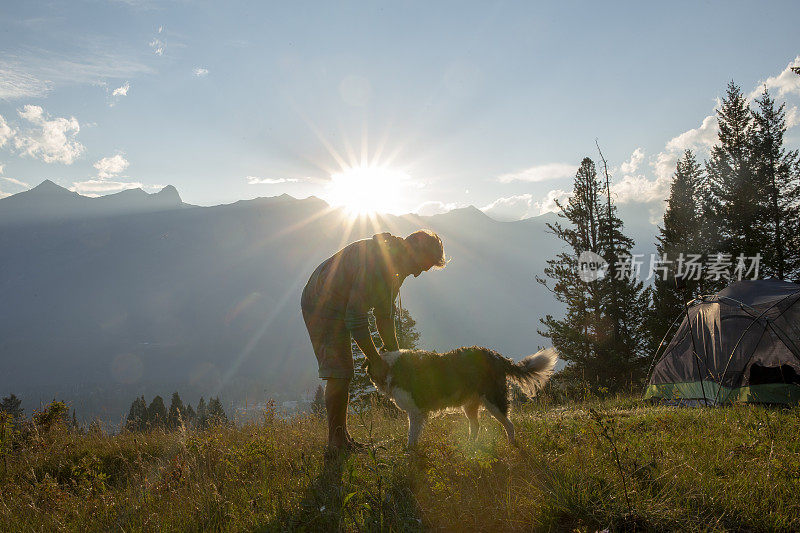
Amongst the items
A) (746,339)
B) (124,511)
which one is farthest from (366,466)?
(746,339)

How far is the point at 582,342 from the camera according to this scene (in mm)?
25188

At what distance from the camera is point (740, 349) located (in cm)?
1073

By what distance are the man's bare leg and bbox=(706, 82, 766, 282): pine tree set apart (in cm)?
2670

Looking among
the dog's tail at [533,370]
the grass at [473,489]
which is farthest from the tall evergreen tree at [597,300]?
the grass at [473,489]

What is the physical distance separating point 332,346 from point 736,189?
31.6 meters

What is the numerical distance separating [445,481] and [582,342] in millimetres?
24194

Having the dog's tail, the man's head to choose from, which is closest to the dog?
the dog's tail

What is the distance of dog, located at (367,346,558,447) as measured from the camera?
222 inches

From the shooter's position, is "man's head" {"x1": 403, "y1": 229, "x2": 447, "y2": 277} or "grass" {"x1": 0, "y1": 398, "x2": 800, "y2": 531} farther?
"man's head" {"x1": 403, "y1": 229, "x2": 447, "y2": 277}

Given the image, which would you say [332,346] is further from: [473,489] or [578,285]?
[578,285]

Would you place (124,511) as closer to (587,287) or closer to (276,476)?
(276,476)

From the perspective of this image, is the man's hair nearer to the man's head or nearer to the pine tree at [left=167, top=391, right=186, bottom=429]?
the man's head

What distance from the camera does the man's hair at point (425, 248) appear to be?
17.4 ft

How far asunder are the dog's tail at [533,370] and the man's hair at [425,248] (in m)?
2.37
